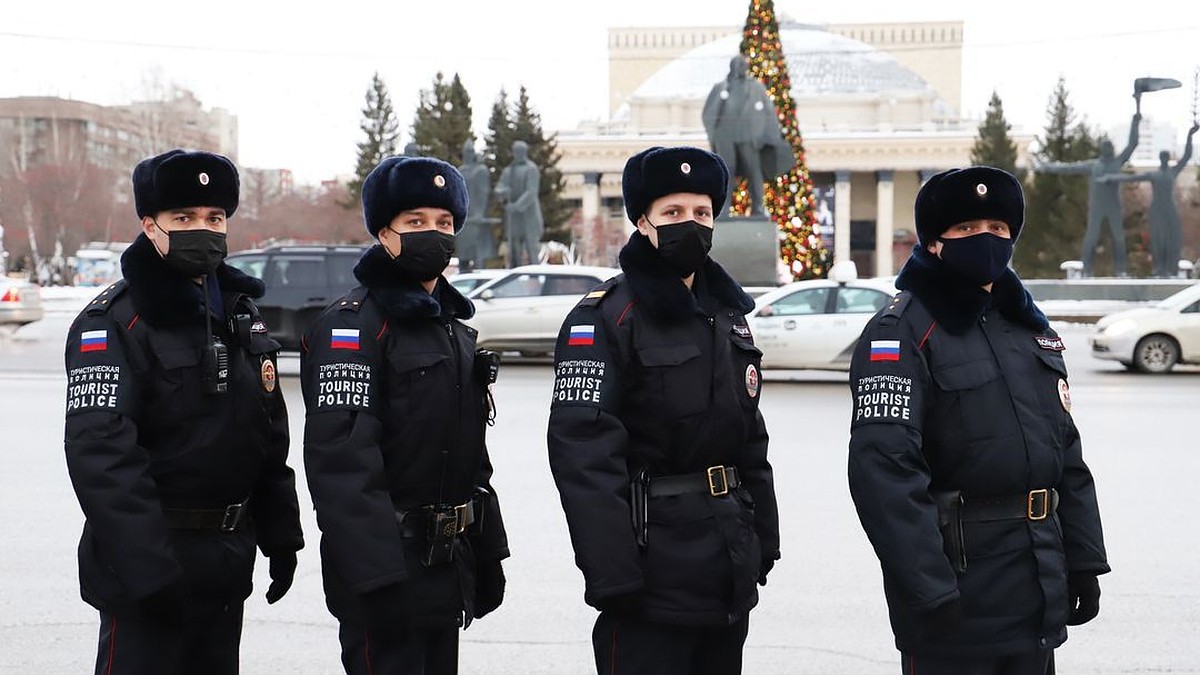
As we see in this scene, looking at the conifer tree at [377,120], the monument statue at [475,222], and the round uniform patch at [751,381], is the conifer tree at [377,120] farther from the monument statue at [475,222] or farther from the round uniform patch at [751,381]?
the round uniform patch at [751,381]

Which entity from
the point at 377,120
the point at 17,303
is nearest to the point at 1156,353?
the point at 17,303

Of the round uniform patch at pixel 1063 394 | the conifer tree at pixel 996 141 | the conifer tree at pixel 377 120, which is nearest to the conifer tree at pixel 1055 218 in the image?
the conifer tree at pixel 996 141

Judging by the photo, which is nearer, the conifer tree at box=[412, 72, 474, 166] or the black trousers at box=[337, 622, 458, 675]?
the black trousers at box=[337, 622, 458, 675]

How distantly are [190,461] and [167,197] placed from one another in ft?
2.49

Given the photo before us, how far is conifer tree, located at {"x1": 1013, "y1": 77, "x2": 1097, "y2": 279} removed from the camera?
192 feet

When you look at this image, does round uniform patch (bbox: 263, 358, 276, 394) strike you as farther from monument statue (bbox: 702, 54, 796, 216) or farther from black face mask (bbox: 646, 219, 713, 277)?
monument statue (bbox: 702, 54, 796, 216)

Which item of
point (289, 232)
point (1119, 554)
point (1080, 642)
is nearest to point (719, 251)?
point (1119, 554)

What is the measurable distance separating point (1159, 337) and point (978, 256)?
15492 millimetres

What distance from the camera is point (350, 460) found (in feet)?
11.7

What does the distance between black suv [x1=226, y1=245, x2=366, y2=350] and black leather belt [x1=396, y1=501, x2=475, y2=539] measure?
43.5 feet

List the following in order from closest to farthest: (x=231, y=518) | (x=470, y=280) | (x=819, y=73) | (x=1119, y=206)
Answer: (x=231, y=518), (x=470, y=280), (x=1119, y=206), (x=819, y=73)

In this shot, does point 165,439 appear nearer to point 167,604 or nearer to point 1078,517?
point 167,604

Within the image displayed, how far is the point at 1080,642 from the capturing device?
5.63 metres

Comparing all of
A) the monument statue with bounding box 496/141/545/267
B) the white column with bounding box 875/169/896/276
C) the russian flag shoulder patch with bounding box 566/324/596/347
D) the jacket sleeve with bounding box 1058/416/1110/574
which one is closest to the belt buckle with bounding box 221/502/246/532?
the russian flag shoulder patch with bounding box 566/324/596/347
